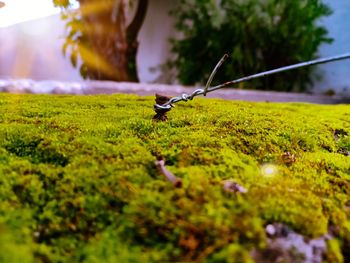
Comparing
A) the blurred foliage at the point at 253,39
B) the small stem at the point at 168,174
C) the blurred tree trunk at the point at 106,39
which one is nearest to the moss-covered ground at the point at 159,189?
the small stem at the point at 168,174

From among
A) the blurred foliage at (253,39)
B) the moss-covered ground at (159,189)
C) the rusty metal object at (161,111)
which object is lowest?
the moss-covered ground at (159,189)

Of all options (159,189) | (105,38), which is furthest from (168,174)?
(105,38)

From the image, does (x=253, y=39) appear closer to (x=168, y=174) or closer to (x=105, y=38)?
(x=105, y=38)

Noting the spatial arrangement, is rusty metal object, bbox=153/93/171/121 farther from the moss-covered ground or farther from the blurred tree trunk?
the blurred tree trunk

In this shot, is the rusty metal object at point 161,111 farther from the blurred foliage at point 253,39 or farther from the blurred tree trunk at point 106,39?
the blurred foliage at point 253,39

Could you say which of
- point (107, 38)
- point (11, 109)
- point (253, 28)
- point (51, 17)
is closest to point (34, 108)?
point (11, 109)
